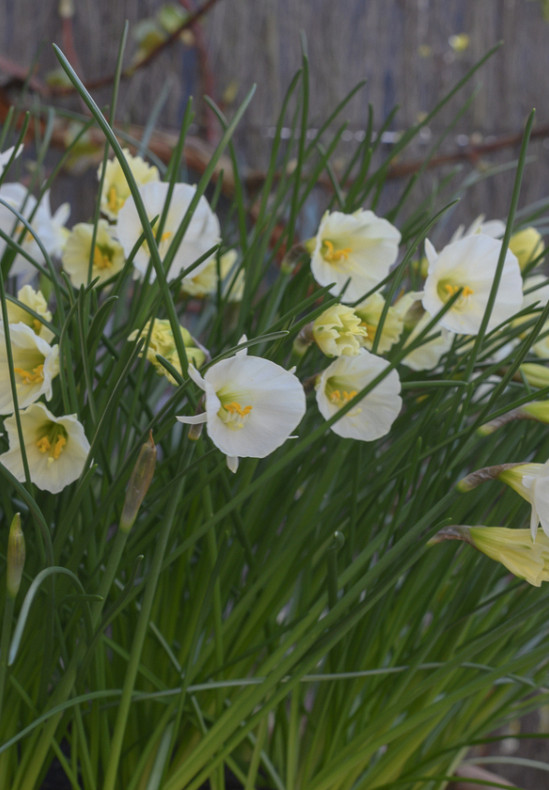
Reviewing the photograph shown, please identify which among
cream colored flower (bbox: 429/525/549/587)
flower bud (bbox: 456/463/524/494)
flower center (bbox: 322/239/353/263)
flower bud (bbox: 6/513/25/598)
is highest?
flower center (bbox: 322/239/353/263)

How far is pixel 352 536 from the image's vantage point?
400 millimetres

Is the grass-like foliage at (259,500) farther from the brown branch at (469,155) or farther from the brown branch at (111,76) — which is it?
the brown branch at (469,155)

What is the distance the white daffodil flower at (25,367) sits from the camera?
34 cm

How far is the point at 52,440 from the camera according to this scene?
14.5 inches

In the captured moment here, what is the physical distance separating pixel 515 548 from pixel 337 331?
13cm

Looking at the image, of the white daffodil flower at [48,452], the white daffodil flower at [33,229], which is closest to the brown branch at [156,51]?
the white daffodil flower at [33,229]

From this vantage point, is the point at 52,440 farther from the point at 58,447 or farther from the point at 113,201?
the point at 113,201

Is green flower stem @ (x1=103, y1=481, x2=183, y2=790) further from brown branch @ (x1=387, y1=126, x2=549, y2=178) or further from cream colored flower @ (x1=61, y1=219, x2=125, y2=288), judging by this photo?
brown branch @ (x1=387, y1=126, x2=549, y2=178)

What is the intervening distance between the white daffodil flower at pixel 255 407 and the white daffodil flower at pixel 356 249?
0.12 meters

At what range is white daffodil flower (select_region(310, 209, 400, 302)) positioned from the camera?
1.39 ft

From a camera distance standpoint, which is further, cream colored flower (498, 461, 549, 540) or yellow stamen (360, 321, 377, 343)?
yellow stamen (360, 321, 377, 343)

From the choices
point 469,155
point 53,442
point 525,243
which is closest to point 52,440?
point 53,442

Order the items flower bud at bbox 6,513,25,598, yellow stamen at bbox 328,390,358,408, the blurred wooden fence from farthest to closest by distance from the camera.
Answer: the blurred wooden fence < yellow stamen at bbox 328,390,358,408 < flower bud at bbox 6,513,25,598

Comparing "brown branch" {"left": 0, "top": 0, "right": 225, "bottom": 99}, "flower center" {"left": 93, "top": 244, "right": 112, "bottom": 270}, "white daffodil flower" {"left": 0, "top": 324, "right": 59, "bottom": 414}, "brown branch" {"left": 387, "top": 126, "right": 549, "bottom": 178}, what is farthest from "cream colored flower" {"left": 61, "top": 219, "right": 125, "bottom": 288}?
"brown branch" {"left": 387, "top": 126, "right": 549, "bottom": 178}
